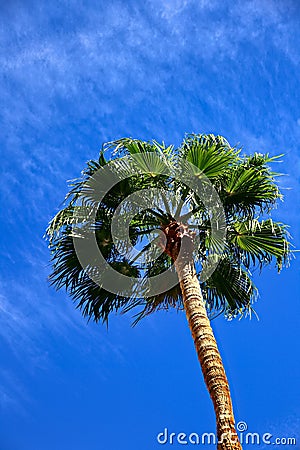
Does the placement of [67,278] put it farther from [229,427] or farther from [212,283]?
[229,427]

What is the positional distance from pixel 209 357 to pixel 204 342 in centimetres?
25

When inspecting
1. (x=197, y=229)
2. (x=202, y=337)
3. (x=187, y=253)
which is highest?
(x=197, y=229)

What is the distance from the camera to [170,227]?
8.03 m

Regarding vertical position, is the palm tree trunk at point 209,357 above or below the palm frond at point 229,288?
below

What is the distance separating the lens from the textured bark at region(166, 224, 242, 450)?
571 centimetres

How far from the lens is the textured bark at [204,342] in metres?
5.71

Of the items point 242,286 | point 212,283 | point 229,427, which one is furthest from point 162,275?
point 229,427

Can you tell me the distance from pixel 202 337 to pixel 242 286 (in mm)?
2418

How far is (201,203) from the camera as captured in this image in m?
8.05

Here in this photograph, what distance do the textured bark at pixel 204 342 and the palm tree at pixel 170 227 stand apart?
0.08ft

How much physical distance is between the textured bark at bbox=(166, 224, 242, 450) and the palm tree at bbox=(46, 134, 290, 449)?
24 mm

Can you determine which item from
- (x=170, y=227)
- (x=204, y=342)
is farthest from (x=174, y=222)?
(x=204, y=342)

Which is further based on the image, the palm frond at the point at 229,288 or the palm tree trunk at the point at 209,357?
the palm frond at the point at 229,288

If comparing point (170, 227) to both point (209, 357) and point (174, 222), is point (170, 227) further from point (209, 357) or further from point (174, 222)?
point (209, 357)
